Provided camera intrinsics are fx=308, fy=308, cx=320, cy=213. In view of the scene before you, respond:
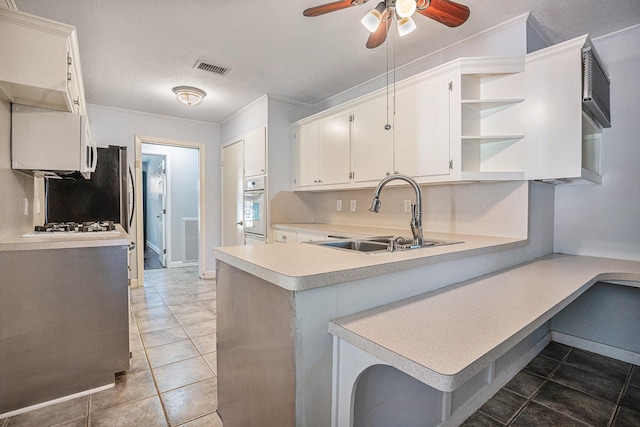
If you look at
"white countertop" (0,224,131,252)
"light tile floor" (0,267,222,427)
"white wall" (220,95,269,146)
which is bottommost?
"light tile floor" (0,267,222,427)

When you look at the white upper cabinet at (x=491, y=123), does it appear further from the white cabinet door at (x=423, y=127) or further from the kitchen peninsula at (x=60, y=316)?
the kitchen peninsula at (x=60, y=316)

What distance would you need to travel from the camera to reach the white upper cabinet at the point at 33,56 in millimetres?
1511

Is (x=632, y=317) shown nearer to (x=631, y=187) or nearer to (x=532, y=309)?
(x=631, y=187)

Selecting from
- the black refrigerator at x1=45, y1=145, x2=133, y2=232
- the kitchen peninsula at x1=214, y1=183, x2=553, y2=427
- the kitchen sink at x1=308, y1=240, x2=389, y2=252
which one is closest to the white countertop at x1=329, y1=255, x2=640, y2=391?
the kitchen peninsula at x1=214, y1=183, x2=553, y2=427

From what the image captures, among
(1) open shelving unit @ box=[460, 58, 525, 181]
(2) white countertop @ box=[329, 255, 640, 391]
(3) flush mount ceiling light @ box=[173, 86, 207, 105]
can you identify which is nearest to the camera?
(2) white countertop @ box=[329, 255, 640, 391]

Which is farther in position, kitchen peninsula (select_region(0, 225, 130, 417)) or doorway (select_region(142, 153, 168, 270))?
doorway (select_region(142, 153, 168, 270))

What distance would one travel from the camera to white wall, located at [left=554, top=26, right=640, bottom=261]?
7.28 ft

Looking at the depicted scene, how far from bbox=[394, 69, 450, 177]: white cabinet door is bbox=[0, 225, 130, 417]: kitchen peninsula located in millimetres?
2157

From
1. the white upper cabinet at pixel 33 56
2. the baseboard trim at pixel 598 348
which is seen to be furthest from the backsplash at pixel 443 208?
the white upper cabinet at pixel 33 56

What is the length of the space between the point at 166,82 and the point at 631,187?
13.9ft

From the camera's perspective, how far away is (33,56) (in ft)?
5.19

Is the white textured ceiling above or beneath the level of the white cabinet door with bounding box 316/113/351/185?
above

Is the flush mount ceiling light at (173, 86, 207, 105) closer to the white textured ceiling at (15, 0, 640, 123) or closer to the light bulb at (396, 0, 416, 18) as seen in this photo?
the white textured ceiling at (15, 0, 640, 123)

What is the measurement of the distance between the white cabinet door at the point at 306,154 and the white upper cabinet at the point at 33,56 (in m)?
2.27
